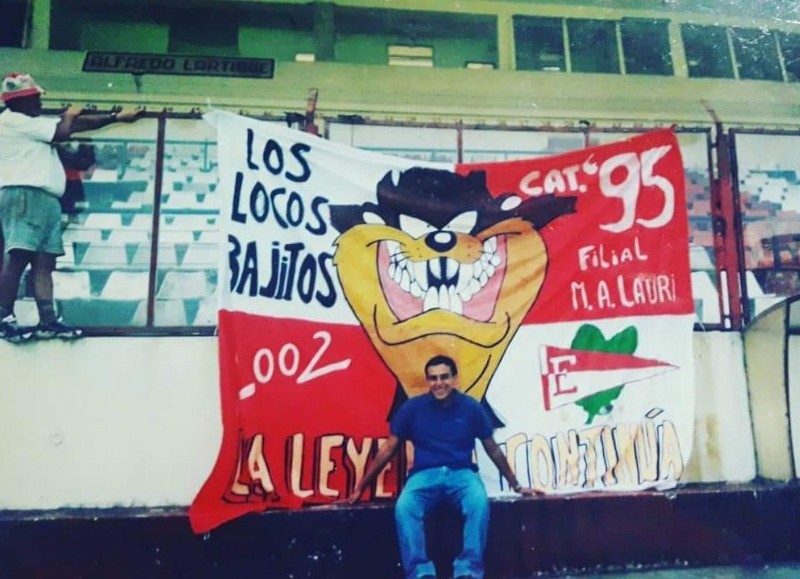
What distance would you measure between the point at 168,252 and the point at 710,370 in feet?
11.1

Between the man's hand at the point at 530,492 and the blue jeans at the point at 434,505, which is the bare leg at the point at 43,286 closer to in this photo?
the blue jeans at the point at 434,505

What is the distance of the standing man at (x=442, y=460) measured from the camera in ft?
10.4

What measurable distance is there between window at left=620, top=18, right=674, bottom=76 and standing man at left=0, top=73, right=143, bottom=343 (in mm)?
6624

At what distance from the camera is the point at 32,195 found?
379 centimetres

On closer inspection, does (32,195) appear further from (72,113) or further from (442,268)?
(442,268)

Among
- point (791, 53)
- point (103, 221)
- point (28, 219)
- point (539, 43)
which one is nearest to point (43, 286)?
Answer: point (28, 219)

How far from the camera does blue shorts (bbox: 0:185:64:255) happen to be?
3.74m

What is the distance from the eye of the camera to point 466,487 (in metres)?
3.28

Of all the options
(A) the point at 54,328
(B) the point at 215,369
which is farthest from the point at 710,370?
(A) the point at 54,328

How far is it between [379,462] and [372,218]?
1.34m

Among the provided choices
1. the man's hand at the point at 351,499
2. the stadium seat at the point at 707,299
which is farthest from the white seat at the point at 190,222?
the stadium seat at the point at 707,299

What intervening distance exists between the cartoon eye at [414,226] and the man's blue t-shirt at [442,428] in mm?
931

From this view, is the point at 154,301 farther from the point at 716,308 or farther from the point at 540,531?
the point at 716,308

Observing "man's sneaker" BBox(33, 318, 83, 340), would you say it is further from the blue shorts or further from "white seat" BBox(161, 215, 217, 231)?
"white seat" BBox(161, 215, 217, 231)
